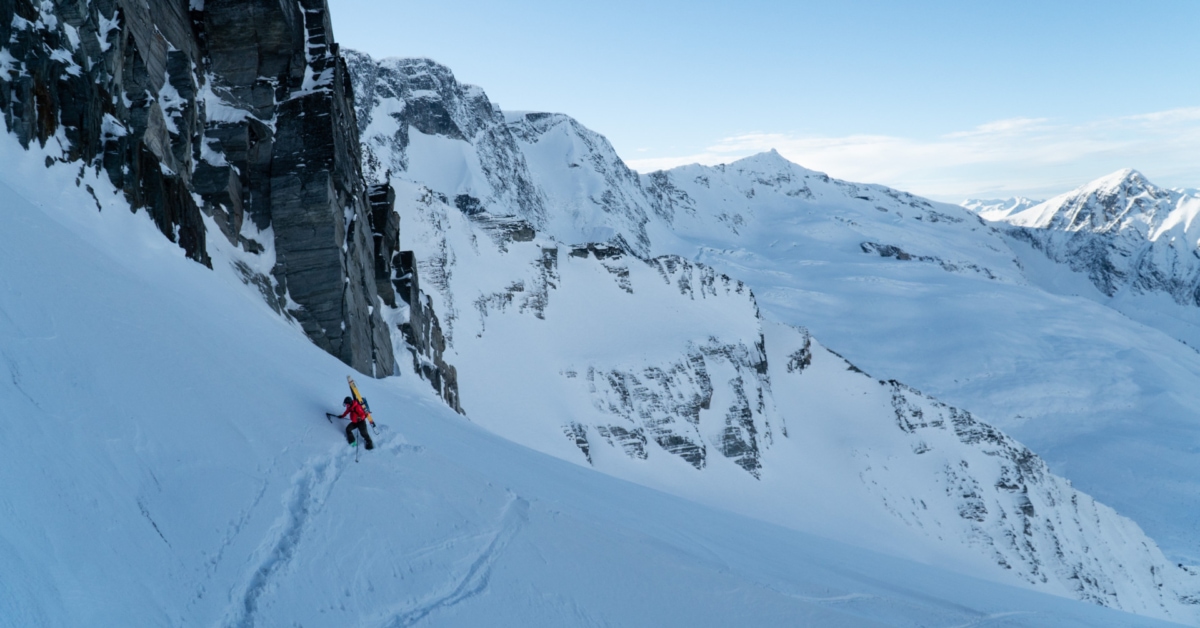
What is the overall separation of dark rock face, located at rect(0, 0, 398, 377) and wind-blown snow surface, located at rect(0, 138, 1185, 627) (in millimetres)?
2902

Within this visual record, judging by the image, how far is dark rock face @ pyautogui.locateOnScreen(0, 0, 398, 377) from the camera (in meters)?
16.0

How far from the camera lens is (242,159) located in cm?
2153

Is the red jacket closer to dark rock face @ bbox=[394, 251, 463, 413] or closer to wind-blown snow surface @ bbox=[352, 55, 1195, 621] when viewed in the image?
dark rock face @ bbox=[394, 251, 463, 413]

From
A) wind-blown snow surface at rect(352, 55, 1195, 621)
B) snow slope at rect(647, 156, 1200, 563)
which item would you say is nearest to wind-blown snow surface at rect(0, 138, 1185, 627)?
wind-blown snow surface at rect(352, 55, 1195, 621)

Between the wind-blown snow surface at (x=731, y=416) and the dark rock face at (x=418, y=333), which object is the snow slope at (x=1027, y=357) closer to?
the wind-blown snow surface at (x=731, y=416)

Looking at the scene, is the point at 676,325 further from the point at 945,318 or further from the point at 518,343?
the point at 945,318

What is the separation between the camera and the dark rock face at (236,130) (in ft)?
52.3

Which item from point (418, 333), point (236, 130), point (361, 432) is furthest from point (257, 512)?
point (418, 333)

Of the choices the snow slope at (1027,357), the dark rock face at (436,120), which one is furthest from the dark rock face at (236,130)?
the snow slope at (1027,357)

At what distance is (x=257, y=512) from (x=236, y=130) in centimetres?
1686

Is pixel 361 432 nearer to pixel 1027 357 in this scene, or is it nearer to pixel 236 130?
pixel 236 130

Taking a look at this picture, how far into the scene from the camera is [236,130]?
70.4ft

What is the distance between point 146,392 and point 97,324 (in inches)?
57.7

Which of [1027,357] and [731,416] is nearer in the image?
[731,416]
